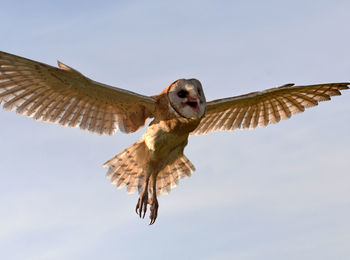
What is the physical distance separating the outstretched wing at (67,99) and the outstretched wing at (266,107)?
1.53 meters

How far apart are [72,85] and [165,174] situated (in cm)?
219

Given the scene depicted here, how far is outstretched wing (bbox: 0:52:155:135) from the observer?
852cm

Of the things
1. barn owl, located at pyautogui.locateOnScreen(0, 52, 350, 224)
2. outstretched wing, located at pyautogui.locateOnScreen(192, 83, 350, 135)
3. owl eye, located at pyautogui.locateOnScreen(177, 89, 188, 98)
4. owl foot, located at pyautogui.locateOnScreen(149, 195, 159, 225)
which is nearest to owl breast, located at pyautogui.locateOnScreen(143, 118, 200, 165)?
barn owl, located at pyautogui.locateOnScreen(0, 52, 350, 224)

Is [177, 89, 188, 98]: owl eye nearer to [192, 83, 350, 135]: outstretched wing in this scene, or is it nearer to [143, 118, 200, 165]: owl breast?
[143, 118, 200, 165]: owl breast

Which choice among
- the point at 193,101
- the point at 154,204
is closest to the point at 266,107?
the point at 193,101

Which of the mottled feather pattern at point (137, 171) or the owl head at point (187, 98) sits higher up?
the owl head at point (187, 98)

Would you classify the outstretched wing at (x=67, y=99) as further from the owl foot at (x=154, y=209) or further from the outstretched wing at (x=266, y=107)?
the outstretched wing at (x=266, y=107)

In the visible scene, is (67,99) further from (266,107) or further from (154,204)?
(266,107)

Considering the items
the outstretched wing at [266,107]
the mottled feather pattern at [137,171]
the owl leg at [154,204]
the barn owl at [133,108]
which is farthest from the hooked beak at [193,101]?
the outstretched wing at [266,107]

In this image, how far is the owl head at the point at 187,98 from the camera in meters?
8.76

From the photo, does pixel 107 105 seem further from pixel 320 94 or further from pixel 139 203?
pixel 320 94

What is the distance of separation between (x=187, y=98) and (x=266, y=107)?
2.43 metres

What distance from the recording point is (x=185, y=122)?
879 centimetres

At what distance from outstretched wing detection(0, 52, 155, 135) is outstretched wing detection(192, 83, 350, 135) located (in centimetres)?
153
